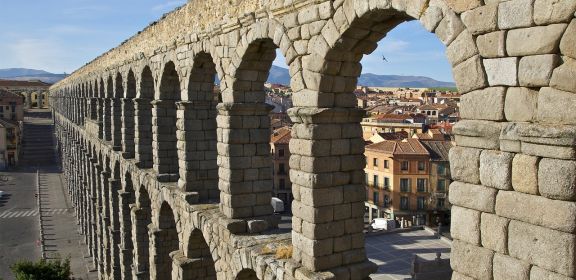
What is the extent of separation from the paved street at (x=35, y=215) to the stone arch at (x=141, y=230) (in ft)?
46.4

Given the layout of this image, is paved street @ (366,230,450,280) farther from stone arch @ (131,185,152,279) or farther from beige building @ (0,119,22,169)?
beige building @ (0,119,22,169)

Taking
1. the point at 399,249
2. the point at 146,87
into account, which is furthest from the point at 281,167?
the point at 146,87

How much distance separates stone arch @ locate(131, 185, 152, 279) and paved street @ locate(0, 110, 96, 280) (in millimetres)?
14147

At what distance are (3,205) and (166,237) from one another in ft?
128

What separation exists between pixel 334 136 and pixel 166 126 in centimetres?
891

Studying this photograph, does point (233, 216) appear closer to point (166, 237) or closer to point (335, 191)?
point (335, 191)

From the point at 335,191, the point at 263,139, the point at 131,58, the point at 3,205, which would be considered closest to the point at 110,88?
the point at 131,58

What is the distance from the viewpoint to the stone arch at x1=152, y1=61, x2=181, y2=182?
1523 centimetres

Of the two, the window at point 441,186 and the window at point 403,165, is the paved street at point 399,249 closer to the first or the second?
the window at point 403,165

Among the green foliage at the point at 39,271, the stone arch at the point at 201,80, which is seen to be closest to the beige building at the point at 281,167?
the green foliage at the point at 39,271

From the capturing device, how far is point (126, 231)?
20641 millimetres

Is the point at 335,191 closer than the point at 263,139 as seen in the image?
Yes

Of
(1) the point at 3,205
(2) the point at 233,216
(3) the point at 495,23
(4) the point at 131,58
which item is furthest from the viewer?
(1) the point at 3,205

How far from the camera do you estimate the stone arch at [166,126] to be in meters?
15.2
